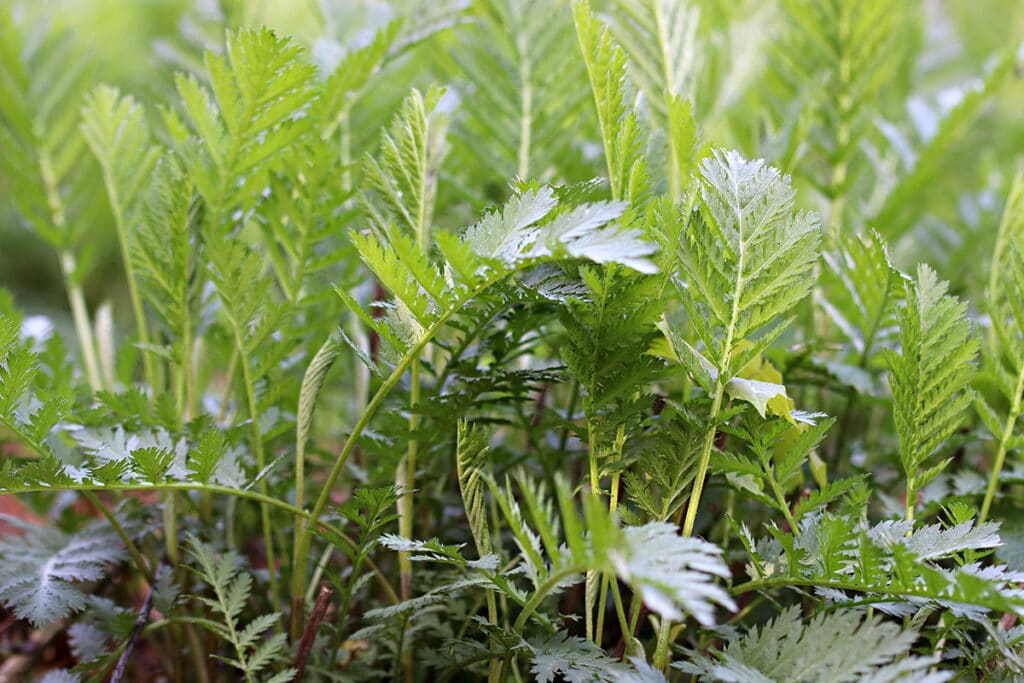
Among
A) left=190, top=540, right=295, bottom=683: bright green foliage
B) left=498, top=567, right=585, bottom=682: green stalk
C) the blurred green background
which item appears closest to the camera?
left=498, top=567, right=585, bottom=682: green stalk

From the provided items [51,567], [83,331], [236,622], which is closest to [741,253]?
[236,622]

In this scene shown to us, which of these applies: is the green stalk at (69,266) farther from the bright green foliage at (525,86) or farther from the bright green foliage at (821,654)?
the bright green foliage at (821,654)

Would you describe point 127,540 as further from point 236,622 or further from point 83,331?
point 83,331

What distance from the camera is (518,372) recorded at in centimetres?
45

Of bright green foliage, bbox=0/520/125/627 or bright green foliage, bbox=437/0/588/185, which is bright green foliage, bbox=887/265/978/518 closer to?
bright green foliage, bbox=437/0/588/185

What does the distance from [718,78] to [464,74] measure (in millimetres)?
303

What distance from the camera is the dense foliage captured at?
399 millimetres

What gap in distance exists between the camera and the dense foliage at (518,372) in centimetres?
40

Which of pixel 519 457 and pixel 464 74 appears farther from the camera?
pixel 464 74

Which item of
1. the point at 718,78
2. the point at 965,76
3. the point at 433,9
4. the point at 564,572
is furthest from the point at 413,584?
the point at 965,76

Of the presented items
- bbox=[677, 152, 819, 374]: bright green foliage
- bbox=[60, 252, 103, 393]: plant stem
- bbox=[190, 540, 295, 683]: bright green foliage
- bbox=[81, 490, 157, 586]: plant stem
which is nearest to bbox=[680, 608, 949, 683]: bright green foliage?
bbox=[677, 152, 819, 374]: bright green foliage

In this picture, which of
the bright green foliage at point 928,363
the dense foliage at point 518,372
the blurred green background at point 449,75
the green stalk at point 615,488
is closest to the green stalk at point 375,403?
the dense foliage at point 518,372

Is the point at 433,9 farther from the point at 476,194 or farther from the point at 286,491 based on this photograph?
the point at 286,491

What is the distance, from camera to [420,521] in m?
0.61
